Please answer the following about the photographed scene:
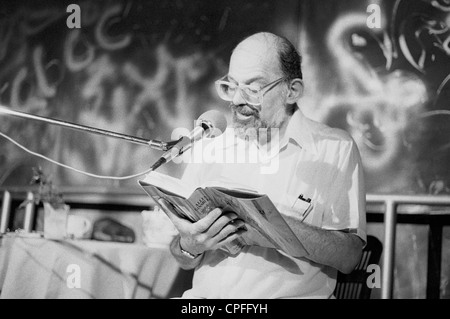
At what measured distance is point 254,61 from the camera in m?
1.96

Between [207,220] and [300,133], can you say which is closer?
[207,220]

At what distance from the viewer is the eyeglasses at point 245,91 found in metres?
1.91

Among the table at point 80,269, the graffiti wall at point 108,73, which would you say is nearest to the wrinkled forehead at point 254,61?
the table at point 80,269

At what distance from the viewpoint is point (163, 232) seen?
7.80ft

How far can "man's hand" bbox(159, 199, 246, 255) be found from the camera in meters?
1.56

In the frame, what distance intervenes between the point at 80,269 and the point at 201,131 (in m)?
0.90

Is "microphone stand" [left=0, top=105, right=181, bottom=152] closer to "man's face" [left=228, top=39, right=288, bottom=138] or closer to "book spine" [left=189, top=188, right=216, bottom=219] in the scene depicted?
"book spine" [left=189, top=188, right=216, bottom=219]

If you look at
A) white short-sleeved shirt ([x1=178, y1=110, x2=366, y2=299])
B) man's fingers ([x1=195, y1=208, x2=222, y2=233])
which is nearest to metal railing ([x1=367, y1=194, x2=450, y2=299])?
white short-sleeved shirt ([x1=178, y1=110, x2=366, y2=299])

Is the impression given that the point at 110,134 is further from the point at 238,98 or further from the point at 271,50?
the point at 271,50

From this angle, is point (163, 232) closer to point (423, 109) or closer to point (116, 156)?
point (116, 156)

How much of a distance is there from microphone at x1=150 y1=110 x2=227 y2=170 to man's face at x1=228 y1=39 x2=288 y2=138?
Result: 387 millimetres

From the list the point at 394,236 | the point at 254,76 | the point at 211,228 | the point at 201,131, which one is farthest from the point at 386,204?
the point at 201,131
